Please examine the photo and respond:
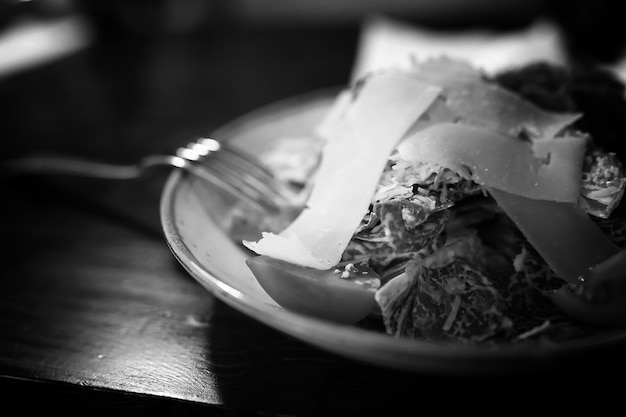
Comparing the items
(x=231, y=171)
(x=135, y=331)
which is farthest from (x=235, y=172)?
(x=135, y=331)

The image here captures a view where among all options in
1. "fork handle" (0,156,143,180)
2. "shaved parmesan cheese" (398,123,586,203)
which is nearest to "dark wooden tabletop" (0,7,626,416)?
"fork handle" (0,156,143,180)

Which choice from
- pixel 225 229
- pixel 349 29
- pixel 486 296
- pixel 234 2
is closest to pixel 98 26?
pixel 234 2

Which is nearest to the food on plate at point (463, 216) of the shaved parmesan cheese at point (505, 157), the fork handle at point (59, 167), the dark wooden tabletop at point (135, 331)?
the shaved parmesan cheese at point (505, 157)

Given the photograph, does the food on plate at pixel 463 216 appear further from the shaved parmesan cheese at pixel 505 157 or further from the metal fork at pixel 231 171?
the metal fork at pixel 231 171

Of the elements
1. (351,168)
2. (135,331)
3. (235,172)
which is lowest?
(135,331)

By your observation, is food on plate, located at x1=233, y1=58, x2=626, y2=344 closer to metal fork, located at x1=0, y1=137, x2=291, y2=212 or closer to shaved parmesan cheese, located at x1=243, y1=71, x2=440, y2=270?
shaved parmesan cheese, located at x1=243, y1=71, x2=440, y2=270

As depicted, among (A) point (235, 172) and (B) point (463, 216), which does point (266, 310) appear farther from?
(A) point (235, 172)
